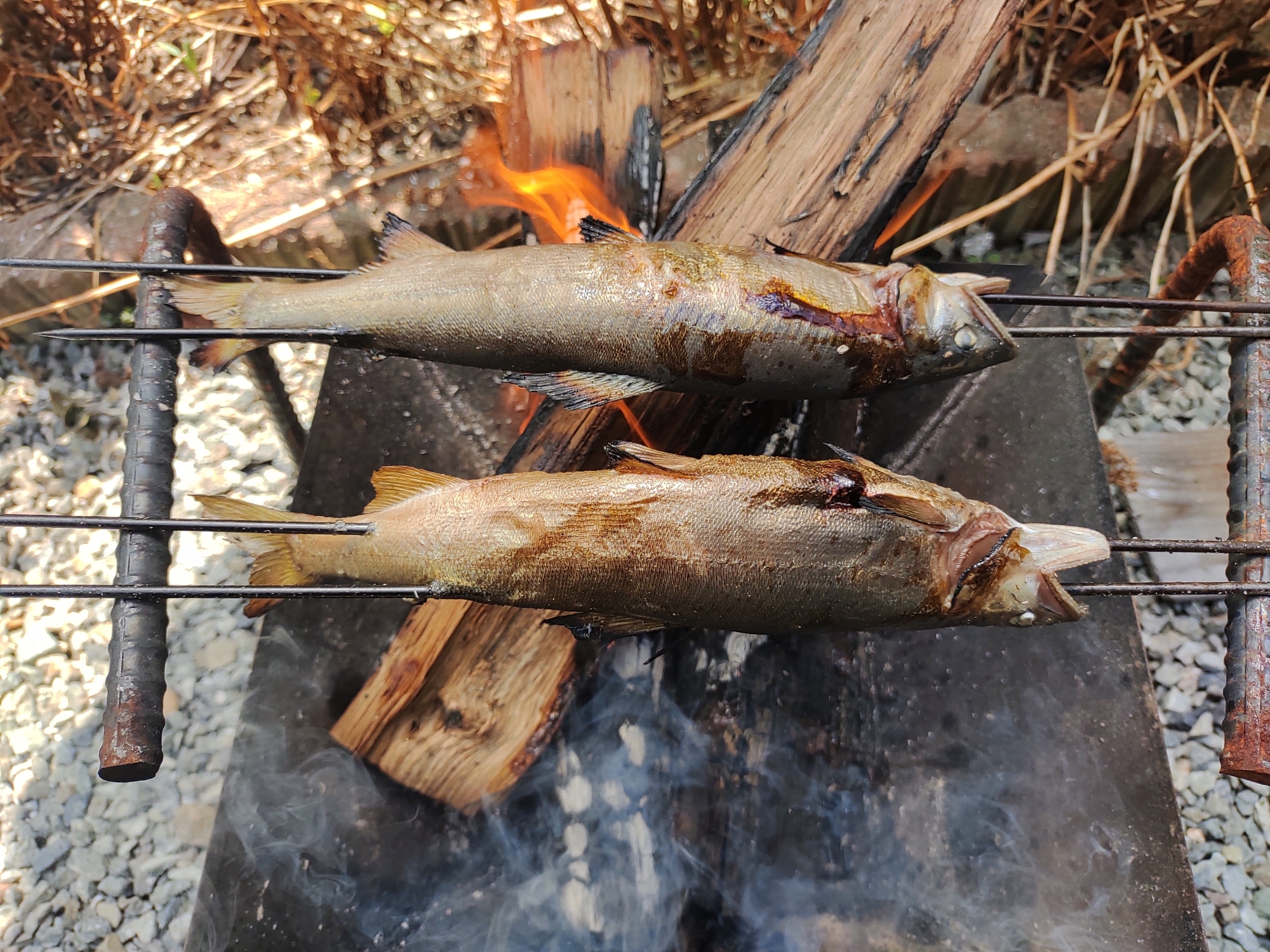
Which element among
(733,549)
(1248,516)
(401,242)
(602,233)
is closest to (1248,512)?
(1248,516)

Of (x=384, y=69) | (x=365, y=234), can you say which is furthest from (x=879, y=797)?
(x=384, y=69)

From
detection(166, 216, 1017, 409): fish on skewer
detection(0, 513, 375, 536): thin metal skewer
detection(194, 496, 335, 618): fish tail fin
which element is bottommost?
detection(194, 496, 335, 618): fish tail fin

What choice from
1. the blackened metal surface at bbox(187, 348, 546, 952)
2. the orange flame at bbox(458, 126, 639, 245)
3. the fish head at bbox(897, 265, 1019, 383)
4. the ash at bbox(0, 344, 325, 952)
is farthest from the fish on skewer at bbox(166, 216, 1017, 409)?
the ash at bbox(0, 344, 325, 952)

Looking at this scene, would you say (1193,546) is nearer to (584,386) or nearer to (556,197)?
(584,386)

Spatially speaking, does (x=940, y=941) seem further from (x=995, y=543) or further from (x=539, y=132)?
(x=539, y=132)

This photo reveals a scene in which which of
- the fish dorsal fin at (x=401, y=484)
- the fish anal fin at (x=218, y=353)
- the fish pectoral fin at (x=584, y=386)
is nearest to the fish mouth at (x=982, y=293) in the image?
the fish pectoral fin at (x=584, y=386)

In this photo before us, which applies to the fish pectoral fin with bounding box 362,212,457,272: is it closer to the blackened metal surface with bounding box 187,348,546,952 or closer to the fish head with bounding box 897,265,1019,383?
the blackened metal surface with bounding box 187,348,546,952

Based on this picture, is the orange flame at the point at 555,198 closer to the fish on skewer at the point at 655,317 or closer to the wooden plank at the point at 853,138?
the wooden plank at the point at 853,138
